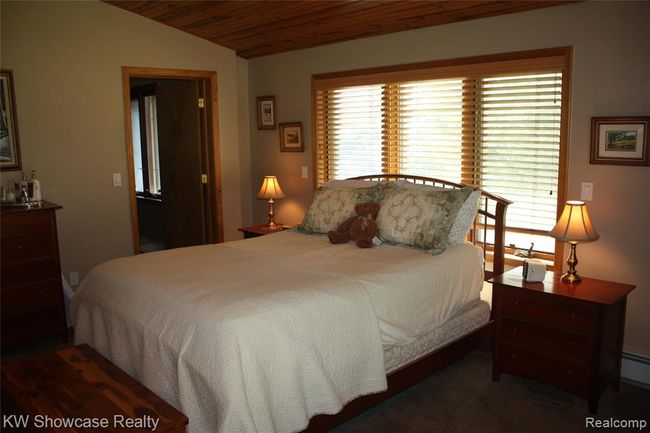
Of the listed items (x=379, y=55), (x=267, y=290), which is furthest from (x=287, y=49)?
(x=267, y=290)

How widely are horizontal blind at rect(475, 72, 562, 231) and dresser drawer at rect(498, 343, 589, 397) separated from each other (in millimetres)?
883

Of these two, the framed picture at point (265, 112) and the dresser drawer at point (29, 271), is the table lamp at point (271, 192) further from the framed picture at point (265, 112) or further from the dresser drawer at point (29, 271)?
the dresser drawer at point (29, 271)

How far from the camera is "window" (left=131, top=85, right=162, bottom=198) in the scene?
22.6 ft

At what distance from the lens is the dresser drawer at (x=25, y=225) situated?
3.74 metres

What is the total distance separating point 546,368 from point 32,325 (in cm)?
334

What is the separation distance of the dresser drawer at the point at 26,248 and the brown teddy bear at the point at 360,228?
1.95 m

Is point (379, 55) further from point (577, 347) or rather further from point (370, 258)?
point (577, 347)

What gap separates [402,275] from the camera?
3033 millimetres

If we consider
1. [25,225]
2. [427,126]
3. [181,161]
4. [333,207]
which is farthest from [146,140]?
[427,126]

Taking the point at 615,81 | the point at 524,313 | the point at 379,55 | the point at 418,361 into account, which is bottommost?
the point at 418,361

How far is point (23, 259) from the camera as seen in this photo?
3.85 meters

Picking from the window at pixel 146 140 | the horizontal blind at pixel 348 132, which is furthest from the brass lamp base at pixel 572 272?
the window at pixel 146 140

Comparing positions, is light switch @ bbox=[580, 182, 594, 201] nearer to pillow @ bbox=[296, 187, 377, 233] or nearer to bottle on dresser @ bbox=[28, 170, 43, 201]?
pillow @ bbox=[296, 187, 377, 233]

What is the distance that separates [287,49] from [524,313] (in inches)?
124
